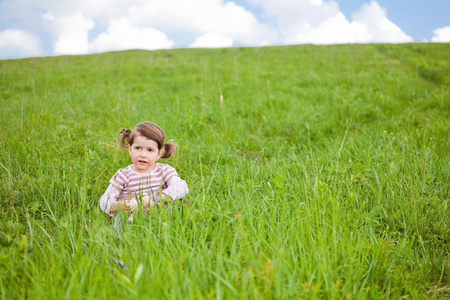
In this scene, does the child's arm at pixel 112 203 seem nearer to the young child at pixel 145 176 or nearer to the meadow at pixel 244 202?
the young child at pixel 145 176

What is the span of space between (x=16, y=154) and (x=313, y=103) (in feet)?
16.3

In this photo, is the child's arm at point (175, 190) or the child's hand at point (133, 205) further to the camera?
the child's arm at point (175, 190)

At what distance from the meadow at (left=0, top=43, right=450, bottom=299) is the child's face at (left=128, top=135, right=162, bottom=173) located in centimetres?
47

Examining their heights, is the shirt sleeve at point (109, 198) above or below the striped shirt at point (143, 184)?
below

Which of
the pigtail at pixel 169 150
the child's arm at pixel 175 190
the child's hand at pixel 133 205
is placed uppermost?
the pigtail at pixel 169 150

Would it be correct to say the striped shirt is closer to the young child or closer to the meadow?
the young child

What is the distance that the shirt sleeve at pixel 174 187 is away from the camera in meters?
2.18

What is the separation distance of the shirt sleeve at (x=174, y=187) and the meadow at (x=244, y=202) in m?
0.16

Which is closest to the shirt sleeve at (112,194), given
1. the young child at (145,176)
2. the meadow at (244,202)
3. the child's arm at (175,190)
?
the young child at (145,176)

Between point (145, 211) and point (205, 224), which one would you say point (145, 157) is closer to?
point (145, 211)

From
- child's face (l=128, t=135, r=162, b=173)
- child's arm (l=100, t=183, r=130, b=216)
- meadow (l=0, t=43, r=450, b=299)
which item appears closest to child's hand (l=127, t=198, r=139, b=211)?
child's arm (l=100, t=183, r=130, b=216)

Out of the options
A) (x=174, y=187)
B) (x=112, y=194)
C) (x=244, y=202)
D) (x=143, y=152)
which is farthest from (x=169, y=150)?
(x=244, y=202)

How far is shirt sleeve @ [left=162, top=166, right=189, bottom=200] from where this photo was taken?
218 cm

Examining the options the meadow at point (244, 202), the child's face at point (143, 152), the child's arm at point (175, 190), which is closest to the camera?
the meadow at point (244, 202)
